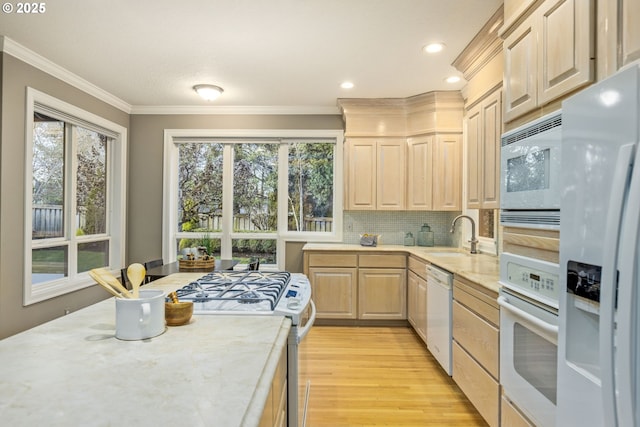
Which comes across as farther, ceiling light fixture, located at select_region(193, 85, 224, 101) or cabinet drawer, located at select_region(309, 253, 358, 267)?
cabinet drawer, located at select_region(309, 253, 358, 267)

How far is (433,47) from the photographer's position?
110 inches

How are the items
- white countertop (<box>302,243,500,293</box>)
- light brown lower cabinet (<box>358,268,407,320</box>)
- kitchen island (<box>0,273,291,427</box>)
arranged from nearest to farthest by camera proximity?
kitchen island (<box>0,273,291,427</box>), white countertop (<box>302,243,500,293</box>), light brown lower cabinet (<box>358,268,407,320</box>)

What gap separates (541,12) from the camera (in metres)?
1.47

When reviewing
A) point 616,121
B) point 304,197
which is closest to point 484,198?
point 616,121

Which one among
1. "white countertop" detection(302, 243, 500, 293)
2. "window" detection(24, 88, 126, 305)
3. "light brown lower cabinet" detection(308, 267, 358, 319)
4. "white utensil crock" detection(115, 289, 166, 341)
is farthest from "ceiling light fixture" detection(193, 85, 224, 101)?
"white utensil crock" detection(115, 289, 166, 341)

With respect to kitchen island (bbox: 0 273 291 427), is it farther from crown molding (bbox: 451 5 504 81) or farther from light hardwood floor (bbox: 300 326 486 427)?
crown molding (bbox: 451 5 504 81)

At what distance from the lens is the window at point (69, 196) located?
10.3ft

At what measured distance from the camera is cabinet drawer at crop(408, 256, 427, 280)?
3.29 m

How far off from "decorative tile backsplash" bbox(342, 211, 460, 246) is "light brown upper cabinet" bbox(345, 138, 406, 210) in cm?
32

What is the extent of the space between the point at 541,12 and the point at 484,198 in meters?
1.44

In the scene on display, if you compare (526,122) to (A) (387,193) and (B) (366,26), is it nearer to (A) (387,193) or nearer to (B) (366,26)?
(B) (366,26)

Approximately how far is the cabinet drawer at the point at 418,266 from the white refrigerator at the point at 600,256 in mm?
2198

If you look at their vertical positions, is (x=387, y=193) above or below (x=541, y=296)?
above

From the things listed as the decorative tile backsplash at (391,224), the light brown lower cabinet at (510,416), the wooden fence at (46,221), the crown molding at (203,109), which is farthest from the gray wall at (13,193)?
the light brown lower cabinet at (510,416)
